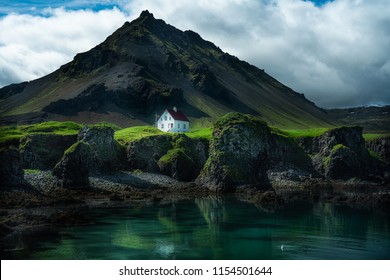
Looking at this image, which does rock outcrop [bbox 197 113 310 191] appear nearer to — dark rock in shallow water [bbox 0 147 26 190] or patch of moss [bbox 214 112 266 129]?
patch of moss [bbox 214 112 266 129]

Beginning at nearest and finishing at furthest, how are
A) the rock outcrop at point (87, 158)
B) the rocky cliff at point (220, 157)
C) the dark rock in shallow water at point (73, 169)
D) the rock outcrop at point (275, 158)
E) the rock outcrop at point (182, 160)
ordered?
the dark rock in shallow water at point (73, 169)
the rock outcrop at point (87, 158)
the rocky cliff at point (220, 157)
the rock outcrop at point (275, 158)
the rock outcrop at point (182, 160)

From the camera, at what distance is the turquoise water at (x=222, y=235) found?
1238 inches

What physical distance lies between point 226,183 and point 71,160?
28.7 m

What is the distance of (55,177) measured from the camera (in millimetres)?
70438

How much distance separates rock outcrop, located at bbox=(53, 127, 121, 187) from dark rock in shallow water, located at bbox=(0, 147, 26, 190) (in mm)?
8286

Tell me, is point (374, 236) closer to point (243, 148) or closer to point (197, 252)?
point (197, 252)

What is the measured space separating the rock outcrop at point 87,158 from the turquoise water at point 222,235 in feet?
53.2

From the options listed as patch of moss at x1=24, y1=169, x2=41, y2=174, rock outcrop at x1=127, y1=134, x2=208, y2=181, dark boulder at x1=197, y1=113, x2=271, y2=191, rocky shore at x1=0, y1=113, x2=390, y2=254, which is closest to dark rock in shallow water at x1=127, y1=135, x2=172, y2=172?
rock outcrop at x1=127, y1=134, x2=208, y2=181

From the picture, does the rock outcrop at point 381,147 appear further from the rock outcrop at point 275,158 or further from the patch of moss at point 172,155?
the patch of moss at point 172,155

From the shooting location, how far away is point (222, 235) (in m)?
39.3

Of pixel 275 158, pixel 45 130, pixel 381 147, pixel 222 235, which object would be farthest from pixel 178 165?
pixel 381 147

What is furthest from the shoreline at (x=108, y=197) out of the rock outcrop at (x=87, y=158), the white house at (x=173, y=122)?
the white house at (x=173, y=122)

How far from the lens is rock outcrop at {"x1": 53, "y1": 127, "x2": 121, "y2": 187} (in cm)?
6956

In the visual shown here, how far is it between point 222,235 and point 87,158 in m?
39.3
